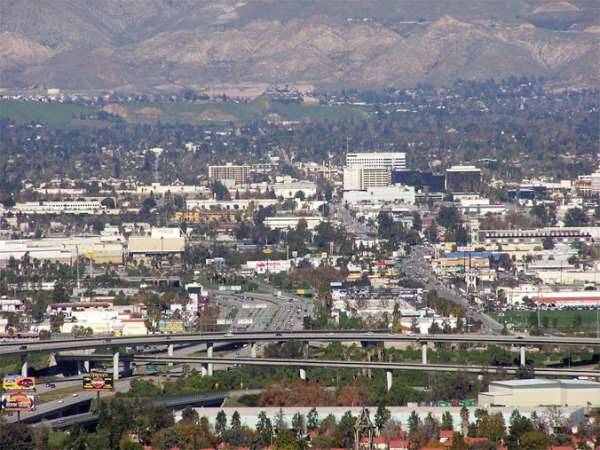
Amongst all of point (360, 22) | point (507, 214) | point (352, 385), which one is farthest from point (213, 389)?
point (360, 22)

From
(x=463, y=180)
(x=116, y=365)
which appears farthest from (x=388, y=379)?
(x=463, y=180)

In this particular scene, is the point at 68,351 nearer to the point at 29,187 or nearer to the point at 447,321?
the point at 447,321

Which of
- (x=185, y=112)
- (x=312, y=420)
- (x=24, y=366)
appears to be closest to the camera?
(x=312, y=420)

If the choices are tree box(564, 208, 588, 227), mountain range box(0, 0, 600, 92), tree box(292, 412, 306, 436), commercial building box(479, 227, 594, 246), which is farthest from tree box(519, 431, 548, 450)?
mountain range box(0, 0, 600, 92)

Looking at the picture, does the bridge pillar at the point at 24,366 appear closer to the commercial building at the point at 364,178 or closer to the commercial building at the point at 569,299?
the commercial building at the point at 569,299

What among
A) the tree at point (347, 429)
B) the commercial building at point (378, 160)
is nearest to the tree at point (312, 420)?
the tree at point (347, 429)

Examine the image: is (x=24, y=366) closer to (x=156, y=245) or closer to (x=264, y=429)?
(x=264, y=429)

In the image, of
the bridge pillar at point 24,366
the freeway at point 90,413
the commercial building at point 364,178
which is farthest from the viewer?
the commercial building at point 364,178
